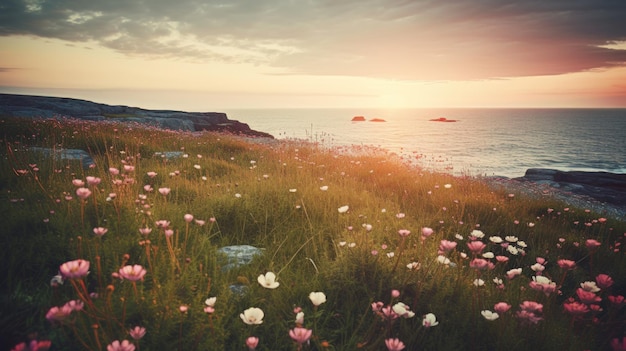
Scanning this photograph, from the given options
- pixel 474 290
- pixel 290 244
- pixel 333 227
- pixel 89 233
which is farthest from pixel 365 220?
pixel 89 233

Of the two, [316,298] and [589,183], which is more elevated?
[316,298]

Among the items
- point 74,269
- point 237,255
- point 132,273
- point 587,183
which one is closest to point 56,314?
point 74,269

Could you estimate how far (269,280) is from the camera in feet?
6.61

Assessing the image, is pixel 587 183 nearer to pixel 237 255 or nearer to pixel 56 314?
pixel 237 255

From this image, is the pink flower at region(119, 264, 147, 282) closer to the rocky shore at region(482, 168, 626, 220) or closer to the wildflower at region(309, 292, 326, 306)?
the wildflower at region(309, 292, 326, 306)

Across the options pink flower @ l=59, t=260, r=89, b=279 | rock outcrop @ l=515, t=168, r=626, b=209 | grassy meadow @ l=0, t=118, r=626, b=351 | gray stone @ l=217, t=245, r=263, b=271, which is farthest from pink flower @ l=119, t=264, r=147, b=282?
rock outcrop @ l=515, t=168, r=626, b=209

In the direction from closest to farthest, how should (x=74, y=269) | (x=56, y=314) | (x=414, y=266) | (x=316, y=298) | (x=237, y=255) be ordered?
(x=56, y=314), (x=74, y=269), (x=316, y=298), (x=414, y=266), (x=237, y=255)

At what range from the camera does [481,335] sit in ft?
7.15

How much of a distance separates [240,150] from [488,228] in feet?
23.7

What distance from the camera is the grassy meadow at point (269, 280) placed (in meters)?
1.80

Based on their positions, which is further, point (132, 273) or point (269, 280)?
point (269, 280)

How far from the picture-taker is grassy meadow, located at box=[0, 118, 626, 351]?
180 centimetres

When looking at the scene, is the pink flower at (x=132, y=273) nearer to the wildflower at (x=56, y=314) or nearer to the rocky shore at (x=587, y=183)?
the wildflower at (x=56, y=314)

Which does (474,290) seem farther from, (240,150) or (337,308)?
(240,150)
